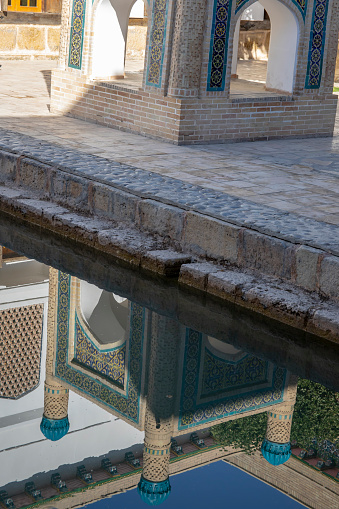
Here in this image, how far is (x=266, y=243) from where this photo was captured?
5887mm

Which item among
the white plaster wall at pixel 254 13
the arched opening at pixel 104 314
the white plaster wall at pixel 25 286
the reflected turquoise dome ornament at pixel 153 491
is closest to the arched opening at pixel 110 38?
the white plaster wall at pixel 25 286

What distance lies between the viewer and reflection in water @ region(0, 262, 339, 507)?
3.80 m

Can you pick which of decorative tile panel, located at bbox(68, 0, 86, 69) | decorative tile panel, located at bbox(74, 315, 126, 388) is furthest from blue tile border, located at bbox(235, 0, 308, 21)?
decorative tile panel, located at bbox(74, 315, 126, 388)

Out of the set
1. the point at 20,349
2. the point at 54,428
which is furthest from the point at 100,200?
the point at 54,428

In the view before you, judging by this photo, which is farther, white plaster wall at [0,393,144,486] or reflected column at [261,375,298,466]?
reflected column at [261,375,298,466]

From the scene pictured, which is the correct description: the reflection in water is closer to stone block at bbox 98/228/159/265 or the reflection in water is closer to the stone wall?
stone block at bbox 98/228/159/265

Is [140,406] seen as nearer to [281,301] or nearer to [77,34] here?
[281,301]

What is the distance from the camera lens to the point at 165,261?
625 centimetres

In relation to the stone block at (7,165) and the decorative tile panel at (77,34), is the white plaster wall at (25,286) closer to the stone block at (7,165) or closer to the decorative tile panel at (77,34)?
the stone block at (7,165)

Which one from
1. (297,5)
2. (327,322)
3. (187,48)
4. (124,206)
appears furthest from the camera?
(297,5)

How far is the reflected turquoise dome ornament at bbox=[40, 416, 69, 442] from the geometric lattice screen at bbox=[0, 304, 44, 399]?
40cm

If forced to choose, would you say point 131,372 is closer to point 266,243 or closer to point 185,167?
point 266,243

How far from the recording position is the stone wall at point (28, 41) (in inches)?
622

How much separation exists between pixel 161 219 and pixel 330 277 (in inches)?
62.3
